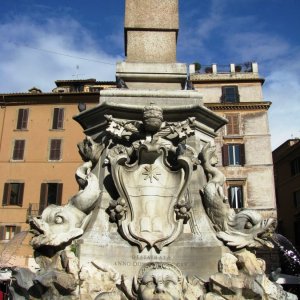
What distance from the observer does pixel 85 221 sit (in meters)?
5.21

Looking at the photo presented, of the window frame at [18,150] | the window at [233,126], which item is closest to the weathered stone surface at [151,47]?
the window at [233,126]

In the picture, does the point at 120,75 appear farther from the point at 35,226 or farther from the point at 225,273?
the point at 225,273

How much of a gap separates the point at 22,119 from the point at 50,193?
19.1 ft

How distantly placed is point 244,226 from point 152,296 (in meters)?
1.48

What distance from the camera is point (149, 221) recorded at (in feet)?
16.8

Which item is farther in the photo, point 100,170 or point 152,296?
point 100,170

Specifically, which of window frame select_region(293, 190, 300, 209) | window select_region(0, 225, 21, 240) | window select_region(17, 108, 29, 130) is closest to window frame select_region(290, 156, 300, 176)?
window frame select_region(293, 190, 300, 209)

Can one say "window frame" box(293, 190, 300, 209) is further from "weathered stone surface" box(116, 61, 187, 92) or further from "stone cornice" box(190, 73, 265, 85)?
"weathered stone surface" box(116, 61, 187, 92)

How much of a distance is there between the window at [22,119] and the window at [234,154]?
13194mm

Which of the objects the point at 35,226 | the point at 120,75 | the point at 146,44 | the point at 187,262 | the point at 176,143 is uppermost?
the point at 146,44

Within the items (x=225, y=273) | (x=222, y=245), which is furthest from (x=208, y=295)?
(x=222, y=245)

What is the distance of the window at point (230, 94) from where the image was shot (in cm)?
2952

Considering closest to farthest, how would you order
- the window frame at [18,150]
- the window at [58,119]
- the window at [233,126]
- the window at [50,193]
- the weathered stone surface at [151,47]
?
the weathered stone surface at [151,47] < the window at [50,193] < the window frame at [18,150] < the window at [233,126] < the window at [58,119]

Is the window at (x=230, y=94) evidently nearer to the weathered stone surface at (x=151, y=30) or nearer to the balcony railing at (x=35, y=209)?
the balcony railing at (x=35, y=209)
